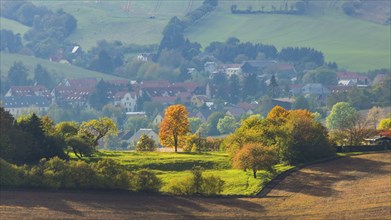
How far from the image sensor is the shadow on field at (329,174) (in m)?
80.7

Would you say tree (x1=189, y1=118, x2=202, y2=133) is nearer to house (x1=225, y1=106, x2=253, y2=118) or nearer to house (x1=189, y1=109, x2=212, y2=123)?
house (x1=189, y1=109, x2=212, y2=123)

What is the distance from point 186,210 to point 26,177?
11150mm

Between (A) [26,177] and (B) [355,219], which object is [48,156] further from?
(B) [355,219]

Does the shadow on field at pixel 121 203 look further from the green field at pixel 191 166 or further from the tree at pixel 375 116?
the tree at pixel 375 116

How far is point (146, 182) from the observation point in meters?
79.9

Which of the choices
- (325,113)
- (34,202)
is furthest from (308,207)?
(325,113)

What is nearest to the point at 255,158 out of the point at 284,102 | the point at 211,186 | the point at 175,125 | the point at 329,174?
the point at 329,174

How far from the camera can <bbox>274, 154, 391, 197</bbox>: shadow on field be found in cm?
8069

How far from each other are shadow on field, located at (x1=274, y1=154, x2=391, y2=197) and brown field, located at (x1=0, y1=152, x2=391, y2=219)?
0.06m

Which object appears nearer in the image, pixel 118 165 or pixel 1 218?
pixel 1 218

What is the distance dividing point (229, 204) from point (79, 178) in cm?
973

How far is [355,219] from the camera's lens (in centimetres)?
7256

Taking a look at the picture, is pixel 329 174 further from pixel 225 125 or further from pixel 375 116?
pixel 225 125

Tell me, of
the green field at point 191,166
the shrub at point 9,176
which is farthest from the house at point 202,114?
the shrub at point 9,176
